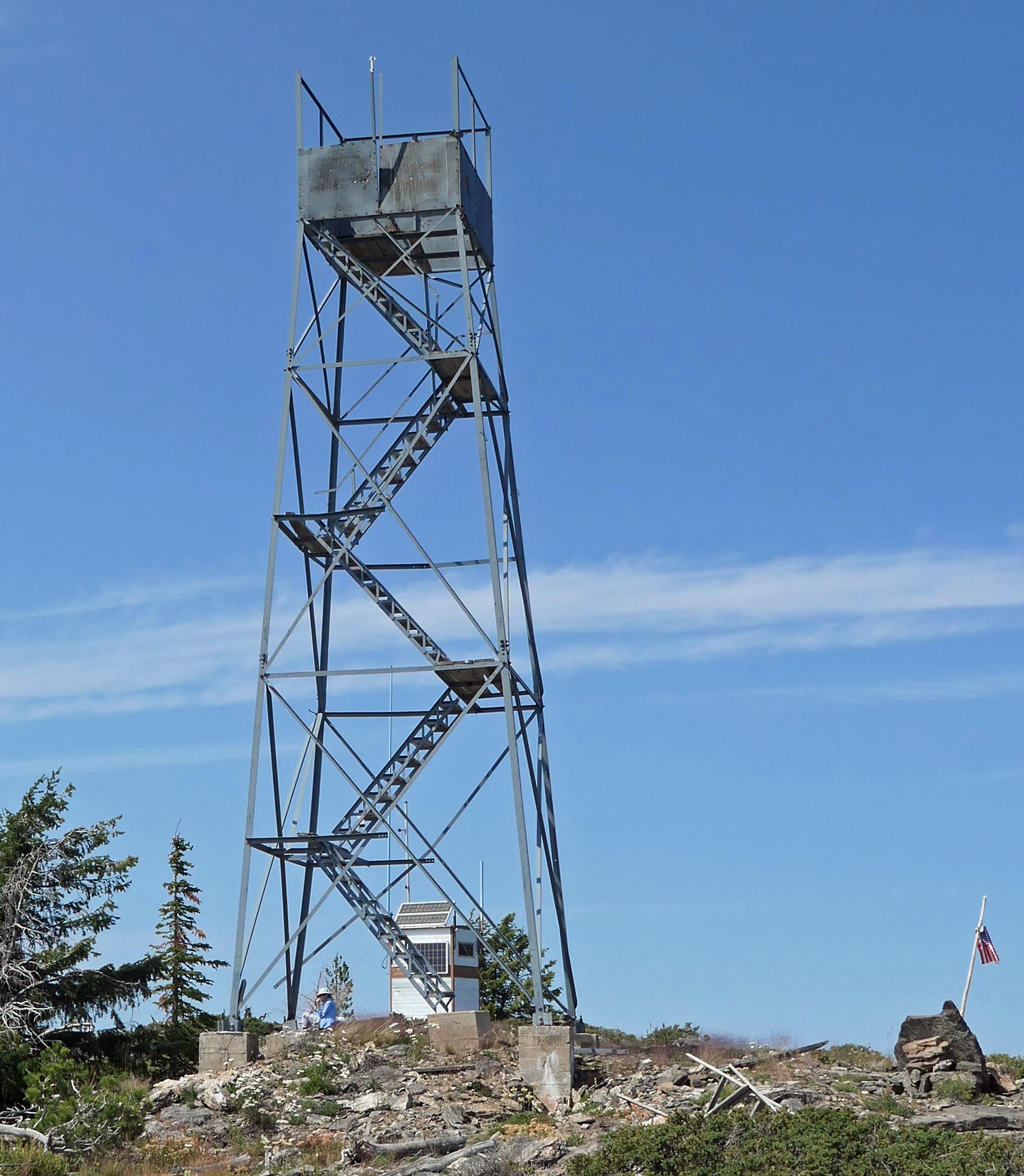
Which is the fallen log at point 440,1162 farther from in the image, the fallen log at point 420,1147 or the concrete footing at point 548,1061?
the concrete footing at point 548,1061

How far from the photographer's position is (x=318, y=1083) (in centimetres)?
2527

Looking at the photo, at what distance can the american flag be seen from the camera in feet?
102

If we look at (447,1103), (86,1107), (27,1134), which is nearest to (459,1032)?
(447,1103)

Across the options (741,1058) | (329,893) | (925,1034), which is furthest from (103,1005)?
(925,1034)

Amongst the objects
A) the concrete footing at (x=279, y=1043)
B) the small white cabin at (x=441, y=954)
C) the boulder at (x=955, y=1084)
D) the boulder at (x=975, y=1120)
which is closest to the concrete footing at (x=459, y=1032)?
the concrete footing at (x=279, y=1043)

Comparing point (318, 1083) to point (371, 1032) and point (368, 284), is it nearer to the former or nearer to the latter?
point (371, 1032)

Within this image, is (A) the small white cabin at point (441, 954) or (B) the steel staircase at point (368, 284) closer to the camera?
(B) the steel staircase at point (368, 284)

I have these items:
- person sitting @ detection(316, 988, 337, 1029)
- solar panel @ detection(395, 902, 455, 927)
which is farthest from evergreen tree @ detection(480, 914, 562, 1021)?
person sitting @ detection(316, 988, 337, 1029)

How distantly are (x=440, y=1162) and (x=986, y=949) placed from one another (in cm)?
1462

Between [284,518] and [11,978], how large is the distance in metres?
10.5

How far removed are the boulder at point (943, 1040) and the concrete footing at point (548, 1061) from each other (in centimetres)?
565

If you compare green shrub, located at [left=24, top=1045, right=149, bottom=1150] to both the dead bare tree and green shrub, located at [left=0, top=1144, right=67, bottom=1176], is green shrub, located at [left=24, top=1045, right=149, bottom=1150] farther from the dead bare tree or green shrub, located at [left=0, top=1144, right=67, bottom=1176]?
the dead bare tree

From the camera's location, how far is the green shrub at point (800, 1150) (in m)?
19.0

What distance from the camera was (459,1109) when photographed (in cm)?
2389
